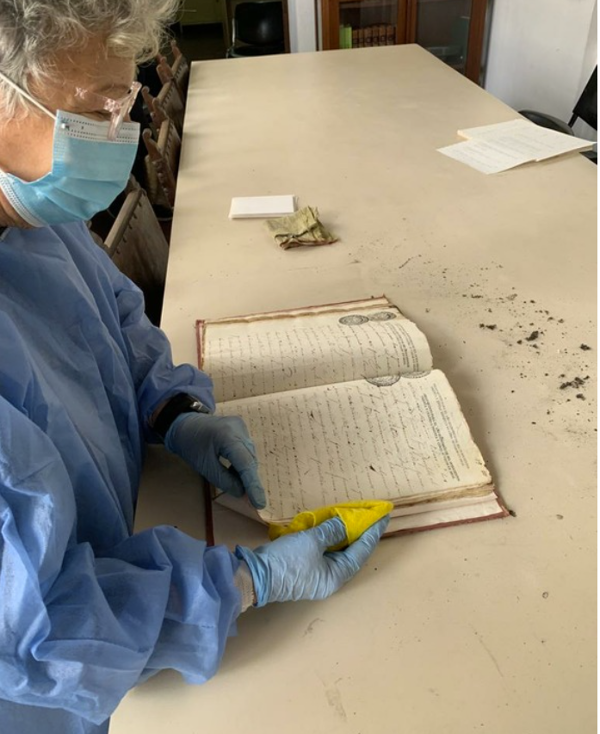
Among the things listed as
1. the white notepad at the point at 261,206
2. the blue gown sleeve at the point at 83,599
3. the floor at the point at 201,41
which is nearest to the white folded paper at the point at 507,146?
the white notepad at the point at 261,206

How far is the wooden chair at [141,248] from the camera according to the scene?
4.45 ft

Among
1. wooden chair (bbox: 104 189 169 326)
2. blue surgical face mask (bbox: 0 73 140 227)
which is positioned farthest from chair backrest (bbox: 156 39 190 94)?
blue surgical face mask (bbox: 0 73 140 227)

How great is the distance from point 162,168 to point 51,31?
1.38 metres

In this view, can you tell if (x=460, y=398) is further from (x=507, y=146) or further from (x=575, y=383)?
(x=507, y=146)

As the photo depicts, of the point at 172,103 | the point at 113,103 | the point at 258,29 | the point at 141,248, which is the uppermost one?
the point at 113,103

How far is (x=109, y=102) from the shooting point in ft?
2.25

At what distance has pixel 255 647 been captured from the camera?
0.65 metres

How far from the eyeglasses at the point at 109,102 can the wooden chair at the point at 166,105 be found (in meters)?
1.46

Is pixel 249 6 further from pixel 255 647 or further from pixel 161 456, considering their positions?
pixel 255 647

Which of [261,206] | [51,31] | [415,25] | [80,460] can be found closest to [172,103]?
[261,206]

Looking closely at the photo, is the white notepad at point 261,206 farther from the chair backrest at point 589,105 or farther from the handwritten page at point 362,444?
the chair backrest at point 589,105

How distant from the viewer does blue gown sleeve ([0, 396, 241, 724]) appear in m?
0.52

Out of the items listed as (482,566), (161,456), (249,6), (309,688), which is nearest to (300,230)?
(161,456)

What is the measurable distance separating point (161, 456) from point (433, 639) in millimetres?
467
